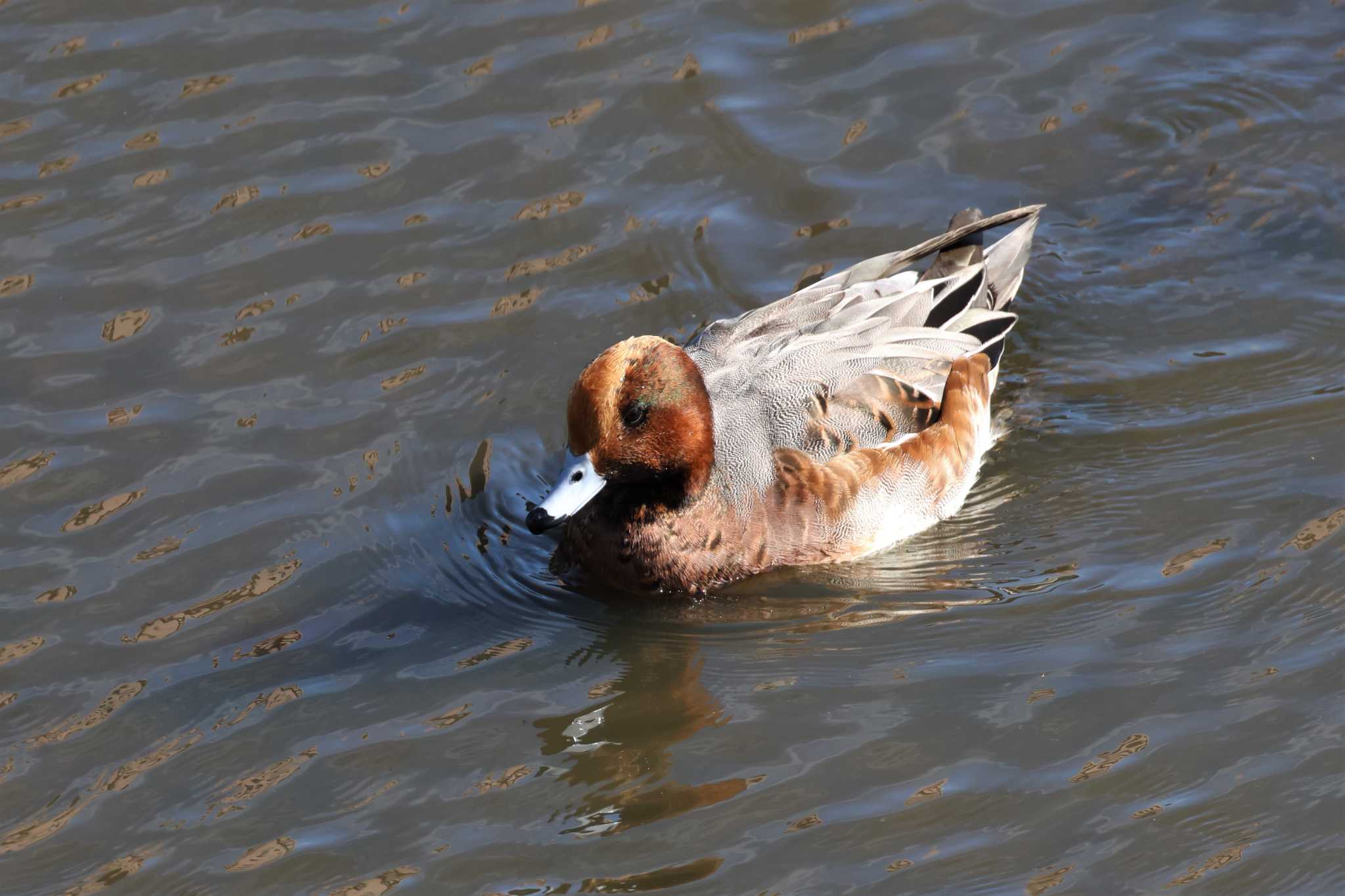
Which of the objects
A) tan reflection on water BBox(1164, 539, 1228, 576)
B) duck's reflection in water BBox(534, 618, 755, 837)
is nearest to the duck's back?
duck's reflection in water BBox(534, 618, 755, 837)

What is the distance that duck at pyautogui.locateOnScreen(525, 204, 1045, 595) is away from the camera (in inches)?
246

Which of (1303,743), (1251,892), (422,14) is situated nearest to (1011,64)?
(422,14)

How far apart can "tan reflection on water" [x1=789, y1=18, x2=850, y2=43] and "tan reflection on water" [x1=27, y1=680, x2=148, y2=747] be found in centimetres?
537

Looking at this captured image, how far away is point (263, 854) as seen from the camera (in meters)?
5.16

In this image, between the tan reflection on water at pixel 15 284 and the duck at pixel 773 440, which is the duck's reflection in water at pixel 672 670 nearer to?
the duck at pixel 773 440

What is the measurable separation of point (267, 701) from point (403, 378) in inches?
80.0

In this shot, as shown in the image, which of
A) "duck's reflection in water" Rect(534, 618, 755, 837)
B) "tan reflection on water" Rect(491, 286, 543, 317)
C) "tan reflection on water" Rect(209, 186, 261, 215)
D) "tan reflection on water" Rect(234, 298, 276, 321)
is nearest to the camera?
"duck's reflection in water" Rect(534, 618, 755, 837)

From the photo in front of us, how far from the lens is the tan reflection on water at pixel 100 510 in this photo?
651 cm

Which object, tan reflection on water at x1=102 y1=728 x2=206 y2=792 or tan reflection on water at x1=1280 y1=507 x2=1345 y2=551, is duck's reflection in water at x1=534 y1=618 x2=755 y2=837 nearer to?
tan reflection on water at x1=102 y1=728 x2=206 y2=792

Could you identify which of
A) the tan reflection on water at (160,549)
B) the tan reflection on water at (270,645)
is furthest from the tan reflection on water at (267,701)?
the tan reflection on water at (160,549)

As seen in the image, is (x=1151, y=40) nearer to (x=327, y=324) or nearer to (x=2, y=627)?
(x=327, y=324)

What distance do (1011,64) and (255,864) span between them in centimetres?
622

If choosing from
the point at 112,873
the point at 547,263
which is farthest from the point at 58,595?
the point at 547,263

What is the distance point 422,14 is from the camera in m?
9.21
